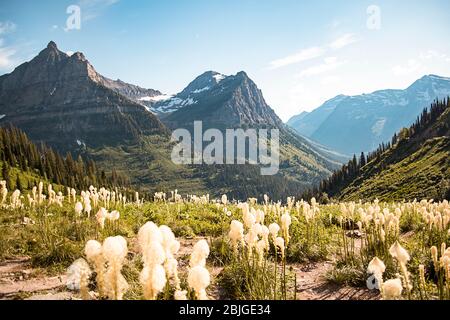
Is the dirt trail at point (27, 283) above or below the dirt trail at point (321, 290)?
above

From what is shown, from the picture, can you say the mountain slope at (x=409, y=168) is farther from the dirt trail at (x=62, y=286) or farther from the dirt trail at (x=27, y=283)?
the dirt trail at (x=27, y=283)

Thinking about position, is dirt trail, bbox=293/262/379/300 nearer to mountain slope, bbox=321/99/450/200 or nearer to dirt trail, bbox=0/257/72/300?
dirt trail, bbox=0/257/72/300

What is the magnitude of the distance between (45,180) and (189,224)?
109 m

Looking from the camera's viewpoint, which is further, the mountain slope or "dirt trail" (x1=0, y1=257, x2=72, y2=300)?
the mountain slope

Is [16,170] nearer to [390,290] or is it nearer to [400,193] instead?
[400,193]

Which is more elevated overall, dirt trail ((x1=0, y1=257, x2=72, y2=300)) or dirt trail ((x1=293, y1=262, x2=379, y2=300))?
dirt trail ((x1=0, y1=257, x2=72, y2=300))

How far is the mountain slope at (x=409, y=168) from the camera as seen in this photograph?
110125 mm

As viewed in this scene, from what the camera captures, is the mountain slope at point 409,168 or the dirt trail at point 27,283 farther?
the mountain slope at point 409,168

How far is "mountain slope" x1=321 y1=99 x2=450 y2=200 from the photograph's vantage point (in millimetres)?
110125

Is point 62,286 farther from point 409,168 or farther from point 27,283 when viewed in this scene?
point 409,168

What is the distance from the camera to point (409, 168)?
435 ft

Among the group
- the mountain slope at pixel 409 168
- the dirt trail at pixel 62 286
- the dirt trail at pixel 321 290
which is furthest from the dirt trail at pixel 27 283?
the mountain slope at pixel 409 168

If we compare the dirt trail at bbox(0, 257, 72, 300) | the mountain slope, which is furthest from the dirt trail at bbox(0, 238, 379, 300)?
the mountain slope

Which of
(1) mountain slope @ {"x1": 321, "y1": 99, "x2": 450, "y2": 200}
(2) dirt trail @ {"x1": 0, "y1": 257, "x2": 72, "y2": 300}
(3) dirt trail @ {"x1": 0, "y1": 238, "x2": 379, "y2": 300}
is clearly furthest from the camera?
(1) mountain slope @ {"x1": 321, "y1": 99, "x2": 450, "y2": 200}
